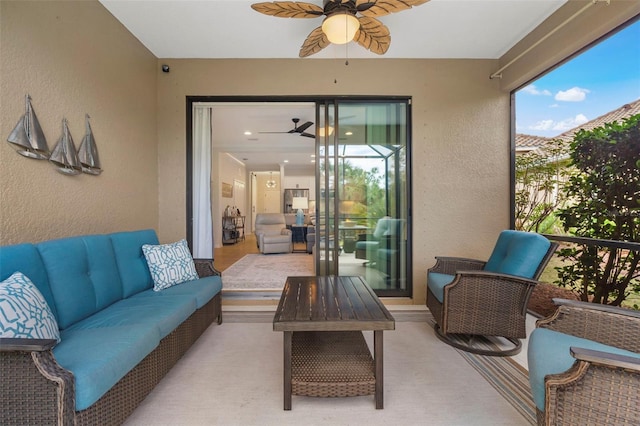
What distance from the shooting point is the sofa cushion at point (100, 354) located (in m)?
1.11

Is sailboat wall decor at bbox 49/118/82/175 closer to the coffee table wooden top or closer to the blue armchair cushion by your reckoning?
the coffee table wooden top

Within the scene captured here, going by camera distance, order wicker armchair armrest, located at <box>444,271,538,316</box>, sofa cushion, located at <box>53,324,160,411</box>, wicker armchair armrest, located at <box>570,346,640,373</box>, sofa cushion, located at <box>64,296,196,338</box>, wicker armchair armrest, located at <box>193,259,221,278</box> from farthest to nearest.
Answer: wicker armchair armrest, located at <box>193,259,221,278</box> < wicker armchair armrest, located at <box>444,271,538,316</box> < sofa cushion, located at <box>64,296,196,338</box> < sofa cushion, located at <box>53,324,160,411</box> < wicker armchair armrest, located at <box>570,346,640,373</box>

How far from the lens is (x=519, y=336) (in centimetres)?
212

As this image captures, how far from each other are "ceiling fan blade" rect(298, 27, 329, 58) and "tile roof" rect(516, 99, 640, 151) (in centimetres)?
247

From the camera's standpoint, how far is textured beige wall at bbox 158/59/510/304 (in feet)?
10.6

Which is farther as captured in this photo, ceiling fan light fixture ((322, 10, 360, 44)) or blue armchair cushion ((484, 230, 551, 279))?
blue armchair cushion ((484, 230, 551, 279))

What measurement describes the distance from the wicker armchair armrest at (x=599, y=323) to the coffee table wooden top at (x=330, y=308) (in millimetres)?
927

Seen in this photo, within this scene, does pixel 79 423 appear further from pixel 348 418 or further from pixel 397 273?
pixel 397 273

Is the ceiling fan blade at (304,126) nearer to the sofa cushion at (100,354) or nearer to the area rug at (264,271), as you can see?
the area rug at (264,271)

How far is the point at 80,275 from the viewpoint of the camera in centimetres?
174

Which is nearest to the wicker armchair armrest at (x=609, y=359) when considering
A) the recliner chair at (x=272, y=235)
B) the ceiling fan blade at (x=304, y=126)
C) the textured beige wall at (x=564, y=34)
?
the textured beige wall at (x=564, y=34)

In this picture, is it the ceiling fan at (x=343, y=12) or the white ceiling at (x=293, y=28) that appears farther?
the white ceiling at (x=293, y=28)

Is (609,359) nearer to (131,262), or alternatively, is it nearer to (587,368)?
(587,368)

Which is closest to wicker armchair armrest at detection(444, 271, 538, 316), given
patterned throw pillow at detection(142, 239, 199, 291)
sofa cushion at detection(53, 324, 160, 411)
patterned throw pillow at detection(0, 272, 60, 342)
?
sofa cushion at detection(53, 324, 160, 411)
